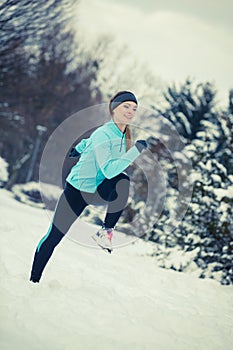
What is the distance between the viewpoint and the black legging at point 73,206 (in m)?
3.42

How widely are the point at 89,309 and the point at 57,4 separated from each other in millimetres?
17478

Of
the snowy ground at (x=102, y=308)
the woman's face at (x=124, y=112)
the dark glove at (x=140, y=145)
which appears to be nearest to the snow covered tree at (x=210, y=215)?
the snowy ground at (x=102, y=308)

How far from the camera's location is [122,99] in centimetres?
A: 355

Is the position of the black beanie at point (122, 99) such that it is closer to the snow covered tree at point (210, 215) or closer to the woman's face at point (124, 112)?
the woman's face at point (124, 112)

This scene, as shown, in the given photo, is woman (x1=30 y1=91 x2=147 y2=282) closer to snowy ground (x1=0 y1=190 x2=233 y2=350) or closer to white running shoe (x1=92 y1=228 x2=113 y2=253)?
white running shoe (x1=92 y1=228 x2=113 y2=253)

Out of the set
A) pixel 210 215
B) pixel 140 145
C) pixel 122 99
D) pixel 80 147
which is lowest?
pixel 210 215

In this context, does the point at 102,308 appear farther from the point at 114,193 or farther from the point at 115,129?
the point at 115,129

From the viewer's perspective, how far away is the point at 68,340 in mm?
2574

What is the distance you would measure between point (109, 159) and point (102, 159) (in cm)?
7

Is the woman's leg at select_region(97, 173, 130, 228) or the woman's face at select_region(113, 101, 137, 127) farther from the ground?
the woman's face at select_region(113, 101, 137, 127)

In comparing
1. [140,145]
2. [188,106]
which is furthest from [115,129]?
[188,106]

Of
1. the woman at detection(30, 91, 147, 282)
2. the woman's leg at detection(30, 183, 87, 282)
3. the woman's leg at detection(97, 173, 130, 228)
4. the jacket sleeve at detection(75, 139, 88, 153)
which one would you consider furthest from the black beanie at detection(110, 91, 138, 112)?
the woman's leg at detection(30, 183, 87, 282)

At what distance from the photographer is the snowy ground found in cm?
266

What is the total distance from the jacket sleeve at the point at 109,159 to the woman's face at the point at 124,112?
0.31m
